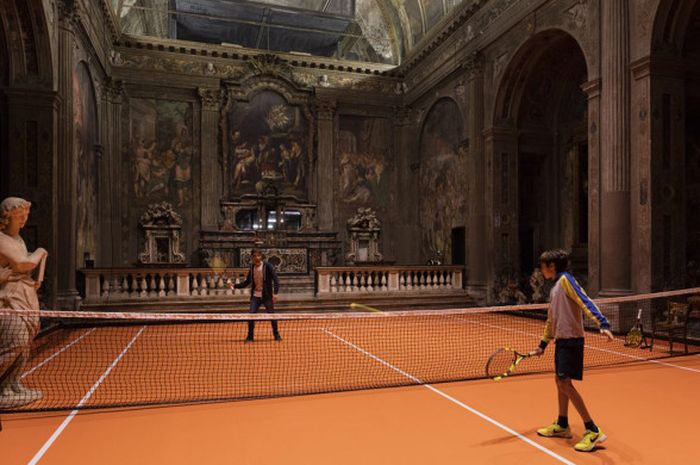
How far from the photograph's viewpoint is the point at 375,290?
15.1 metres

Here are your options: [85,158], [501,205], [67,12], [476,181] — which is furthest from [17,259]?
[476,181]

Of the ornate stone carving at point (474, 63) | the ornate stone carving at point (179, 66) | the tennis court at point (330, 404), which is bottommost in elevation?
the tennis court at point (330, 404)

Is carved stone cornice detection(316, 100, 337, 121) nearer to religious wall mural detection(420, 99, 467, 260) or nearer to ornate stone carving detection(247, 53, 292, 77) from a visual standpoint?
ornate stone carving detection(247, 53, 292, 77)

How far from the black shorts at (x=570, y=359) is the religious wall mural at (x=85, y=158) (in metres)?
12.7

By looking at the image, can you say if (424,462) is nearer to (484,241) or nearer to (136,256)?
(484,241)

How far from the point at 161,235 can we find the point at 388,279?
339 inches

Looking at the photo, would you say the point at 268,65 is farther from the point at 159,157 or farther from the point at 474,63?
the point at 474,63

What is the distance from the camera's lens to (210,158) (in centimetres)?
1992

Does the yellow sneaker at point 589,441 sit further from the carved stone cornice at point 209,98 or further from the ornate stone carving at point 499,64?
the carved stone cornice at point 209,98

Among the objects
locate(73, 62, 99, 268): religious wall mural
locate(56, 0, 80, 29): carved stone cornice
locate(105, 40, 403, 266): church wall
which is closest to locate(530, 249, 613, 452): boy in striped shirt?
locate(73, 62, 99, 268): religious wall mural

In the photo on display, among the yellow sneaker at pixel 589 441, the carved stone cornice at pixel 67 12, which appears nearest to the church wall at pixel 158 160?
the carved stone cornice at pixel 67 12

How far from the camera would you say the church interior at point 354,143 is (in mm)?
10508

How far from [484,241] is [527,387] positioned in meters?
10.5

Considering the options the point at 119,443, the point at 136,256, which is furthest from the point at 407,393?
the point at 136,256
